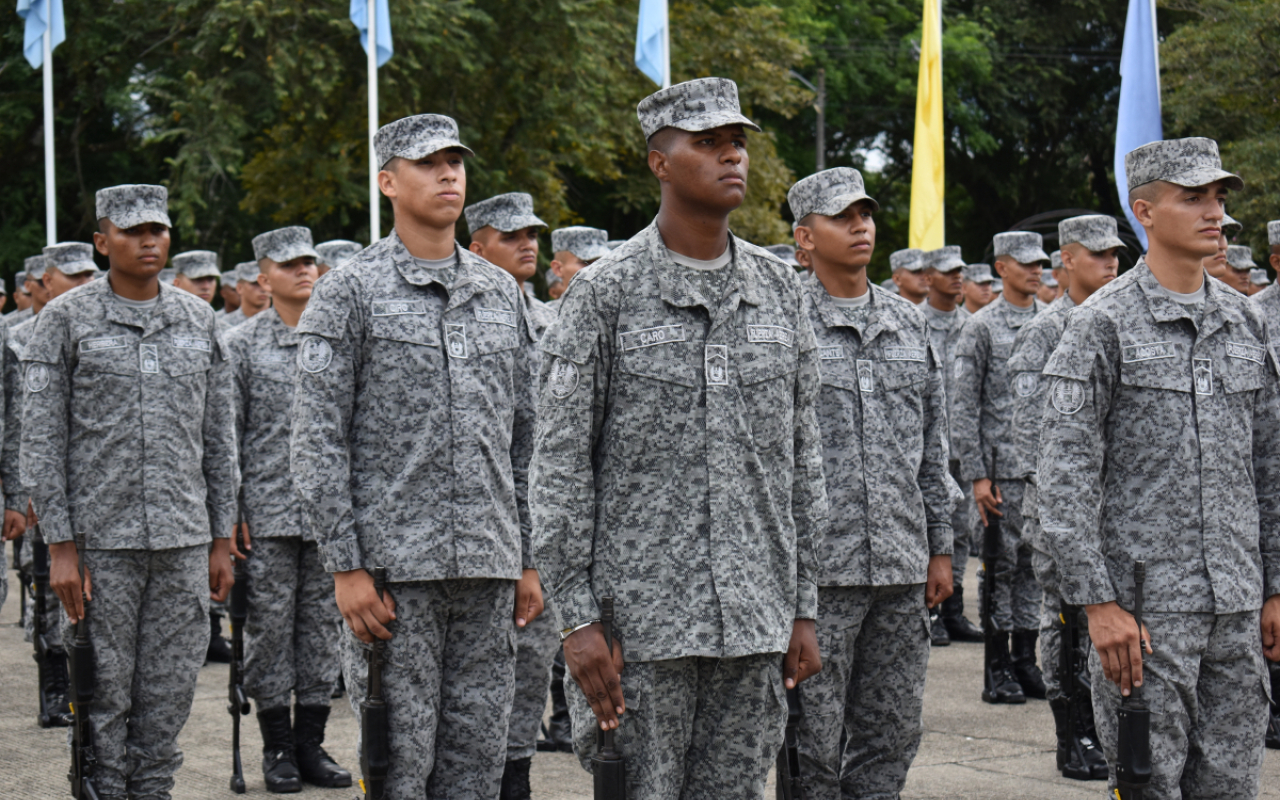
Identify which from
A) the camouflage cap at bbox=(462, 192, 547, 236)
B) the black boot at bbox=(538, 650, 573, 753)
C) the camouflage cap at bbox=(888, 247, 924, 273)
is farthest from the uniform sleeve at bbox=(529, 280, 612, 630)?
the camouflage cap at bbox=(888, 247, 924, 273)

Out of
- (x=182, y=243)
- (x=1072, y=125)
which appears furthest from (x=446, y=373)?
(x=1072, y=125)

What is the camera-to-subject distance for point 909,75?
33750 mm

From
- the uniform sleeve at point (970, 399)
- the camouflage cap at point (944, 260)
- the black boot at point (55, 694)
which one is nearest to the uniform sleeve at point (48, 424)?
the black boot at point (55, 694)

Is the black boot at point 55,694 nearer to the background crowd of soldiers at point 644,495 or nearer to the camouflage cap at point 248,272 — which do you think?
the background crowd of soldiers at point 644,495

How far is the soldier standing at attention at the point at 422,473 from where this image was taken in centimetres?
461

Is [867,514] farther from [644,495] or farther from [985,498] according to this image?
[985,498]

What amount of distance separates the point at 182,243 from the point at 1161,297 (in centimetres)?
2206

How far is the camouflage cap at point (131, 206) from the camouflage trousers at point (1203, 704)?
4183 mm

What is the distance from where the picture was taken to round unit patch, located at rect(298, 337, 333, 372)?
470 centimetres

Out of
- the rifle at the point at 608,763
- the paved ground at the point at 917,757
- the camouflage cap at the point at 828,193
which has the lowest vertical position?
the paved ground at the point at 917,757

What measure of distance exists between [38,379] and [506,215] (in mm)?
2302

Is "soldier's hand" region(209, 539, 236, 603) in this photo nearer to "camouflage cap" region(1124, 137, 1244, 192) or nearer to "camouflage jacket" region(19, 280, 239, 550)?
"camouflage jacket" region(19, 280, 239, 550)

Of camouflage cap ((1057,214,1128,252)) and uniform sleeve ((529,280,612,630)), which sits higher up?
camouflage cap ((1057,214,1128,252))

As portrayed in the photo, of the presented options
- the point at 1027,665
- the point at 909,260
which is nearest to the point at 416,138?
the point at 1027,665
